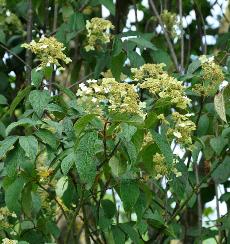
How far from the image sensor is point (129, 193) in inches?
55.5

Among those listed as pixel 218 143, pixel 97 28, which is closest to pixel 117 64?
pixel 97 28

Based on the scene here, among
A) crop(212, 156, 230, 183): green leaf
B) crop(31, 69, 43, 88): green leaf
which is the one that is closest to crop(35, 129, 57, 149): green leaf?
crop(31, 69, 43, 88): green leaf

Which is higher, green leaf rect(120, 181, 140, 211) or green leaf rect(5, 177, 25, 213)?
green leaf rect(5, 177, 25, 213)

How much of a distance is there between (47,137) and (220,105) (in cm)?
41

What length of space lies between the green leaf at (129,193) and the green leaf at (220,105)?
10.0 inches

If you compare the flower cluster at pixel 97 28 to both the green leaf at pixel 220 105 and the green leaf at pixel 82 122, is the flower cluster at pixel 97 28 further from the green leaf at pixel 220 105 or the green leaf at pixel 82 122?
the green leaf at pixel 82 122

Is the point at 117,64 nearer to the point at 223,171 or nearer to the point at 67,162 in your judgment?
the point at 223,171

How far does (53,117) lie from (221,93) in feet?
1.36

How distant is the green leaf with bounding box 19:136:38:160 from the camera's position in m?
1.29

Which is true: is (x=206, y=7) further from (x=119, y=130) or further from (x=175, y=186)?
(x=119, y=130)

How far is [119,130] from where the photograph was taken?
1291mm

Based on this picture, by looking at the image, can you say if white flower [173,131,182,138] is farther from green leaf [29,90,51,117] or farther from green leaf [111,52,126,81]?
green leaf [111,52,126,81]

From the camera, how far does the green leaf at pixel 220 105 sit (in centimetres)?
143

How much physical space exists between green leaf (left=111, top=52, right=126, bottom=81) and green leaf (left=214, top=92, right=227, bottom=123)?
0.47 meters
